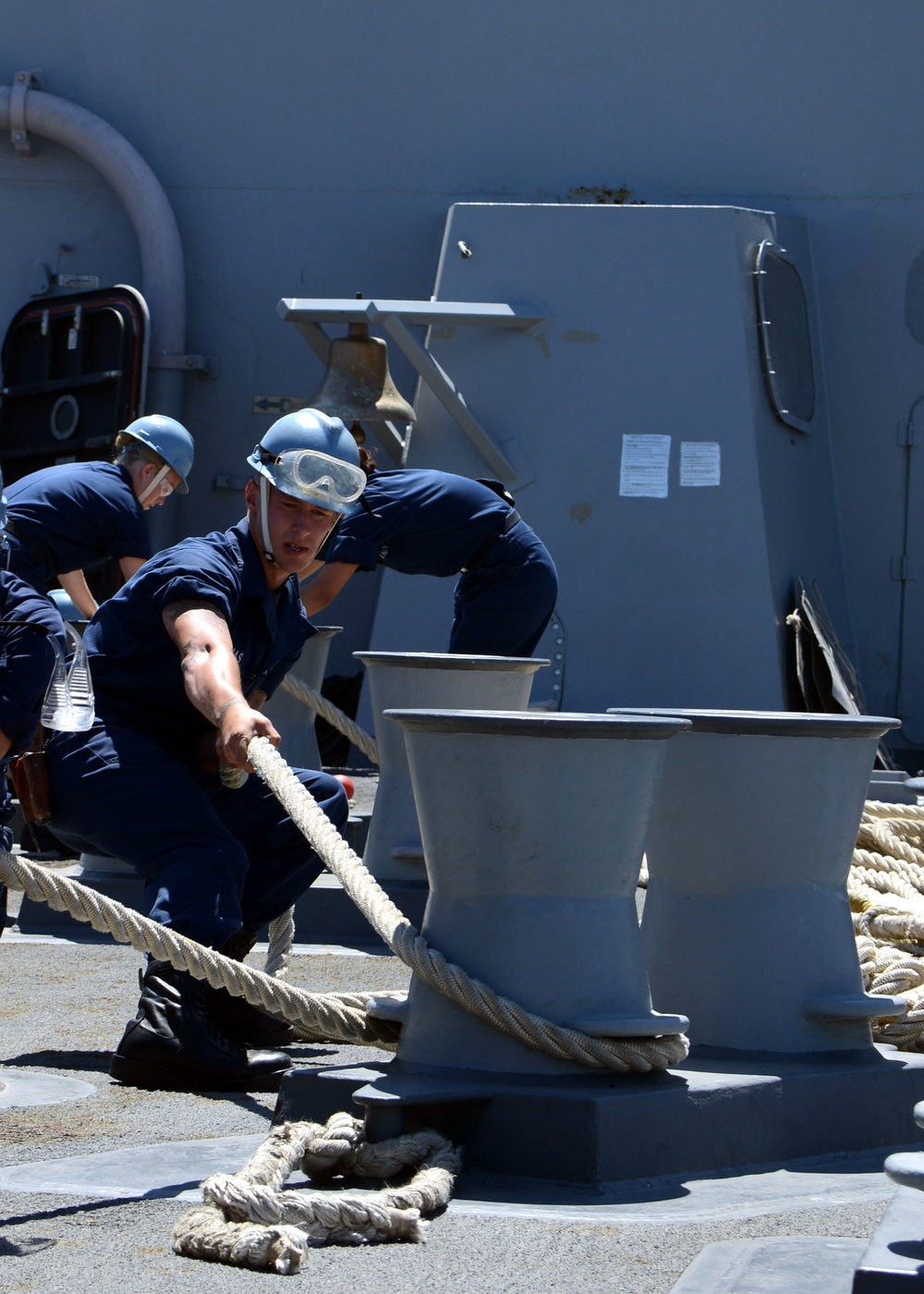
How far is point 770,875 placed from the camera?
2.74m

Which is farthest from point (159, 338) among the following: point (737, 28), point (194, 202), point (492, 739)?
point (492, 739)

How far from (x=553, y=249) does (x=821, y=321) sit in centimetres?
151

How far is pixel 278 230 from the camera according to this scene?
8.95m

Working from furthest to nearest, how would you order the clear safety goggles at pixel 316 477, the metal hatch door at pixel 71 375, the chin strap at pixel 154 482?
the metal hatch door at pixel 71 375, the chin strap at pixel 154 482, the clear safety goggles at pixel 316 477

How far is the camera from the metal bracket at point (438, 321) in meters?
7.84

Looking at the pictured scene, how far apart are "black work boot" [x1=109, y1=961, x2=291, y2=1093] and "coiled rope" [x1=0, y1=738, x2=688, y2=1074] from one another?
349mm

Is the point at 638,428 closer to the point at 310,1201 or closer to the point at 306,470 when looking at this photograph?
the point at 306,470

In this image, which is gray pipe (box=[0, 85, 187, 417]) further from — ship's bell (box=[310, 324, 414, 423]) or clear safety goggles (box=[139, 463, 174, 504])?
clear safety goggles (box=[139, 463, 174, 504])

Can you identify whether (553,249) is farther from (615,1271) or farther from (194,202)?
(615,1271)

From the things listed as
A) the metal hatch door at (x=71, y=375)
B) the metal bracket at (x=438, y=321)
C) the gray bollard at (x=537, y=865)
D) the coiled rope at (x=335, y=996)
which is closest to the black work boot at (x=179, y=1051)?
the coiled rope at (x=335, y=996)

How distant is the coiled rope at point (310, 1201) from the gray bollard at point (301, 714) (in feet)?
10.5

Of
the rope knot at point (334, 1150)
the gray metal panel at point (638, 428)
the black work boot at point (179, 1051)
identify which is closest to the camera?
the rope knot at point (334, 1150)

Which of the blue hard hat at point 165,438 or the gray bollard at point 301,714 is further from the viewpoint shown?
the gray bollard at point 301,714

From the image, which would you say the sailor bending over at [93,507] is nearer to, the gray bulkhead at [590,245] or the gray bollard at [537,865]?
the gray bollard at [537,865]
